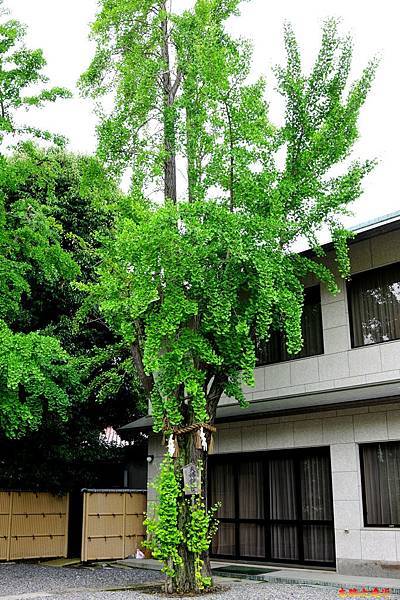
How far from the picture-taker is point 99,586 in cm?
1131

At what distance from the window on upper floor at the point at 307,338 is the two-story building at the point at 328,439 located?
2 cm

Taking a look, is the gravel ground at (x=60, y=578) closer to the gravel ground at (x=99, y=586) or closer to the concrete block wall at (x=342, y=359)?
the gravel ground at (x=99, y=586)

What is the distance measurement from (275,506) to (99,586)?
398 cm

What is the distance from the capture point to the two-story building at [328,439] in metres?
11.4

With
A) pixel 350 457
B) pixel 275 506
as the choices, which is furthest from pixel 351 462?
pixel 275 506

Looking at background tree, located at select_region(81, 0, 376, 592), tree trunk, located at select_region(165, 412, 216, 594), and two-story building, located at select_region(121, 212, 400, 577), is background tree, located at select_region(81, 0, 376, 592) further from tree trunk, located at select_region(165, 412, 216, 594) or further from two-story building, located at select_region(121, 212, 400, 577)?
two-story building, located at select_region(121, 212, 400, 577)

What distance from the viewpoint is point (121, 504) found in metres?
15.8

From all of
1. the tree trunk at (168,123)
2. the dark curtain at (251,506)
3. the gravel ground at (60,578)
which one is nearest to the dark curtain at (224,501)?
the dark curtain at (251,506)

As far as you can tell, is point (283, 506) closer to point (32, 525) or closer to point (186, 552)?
point (186, 552)

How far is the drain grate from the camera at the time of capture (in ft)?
→ 39.8

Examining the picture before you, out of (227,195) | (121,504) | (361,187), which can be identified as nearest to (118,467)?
(121,504)

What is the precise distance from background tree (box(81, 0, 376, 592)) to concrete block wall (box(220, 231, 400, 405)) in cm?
164

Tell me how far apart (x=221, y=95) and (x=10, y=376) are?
20.5 feet

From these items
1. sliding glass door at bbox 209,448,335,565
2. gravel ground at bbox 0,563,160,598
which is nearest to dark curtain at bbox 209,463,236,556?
sliding glass door at bbox 209,448,335,565
